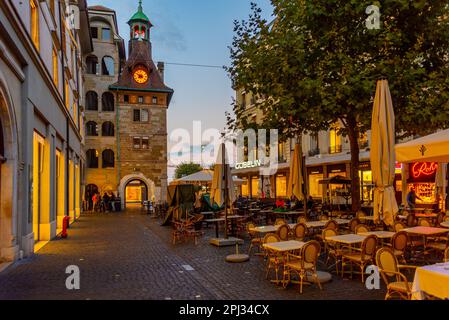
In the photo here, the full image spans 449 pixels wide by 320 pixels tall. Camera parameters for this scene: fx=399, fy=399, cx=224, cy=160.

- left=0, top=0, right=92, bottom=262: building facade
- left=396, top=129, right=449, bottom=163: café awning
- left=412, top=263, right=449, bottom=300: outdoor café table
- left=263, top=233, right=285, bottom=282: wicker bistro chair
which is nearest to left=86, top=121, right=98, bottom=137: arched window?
left=0, top=0, right=92, bottom=262: building facade

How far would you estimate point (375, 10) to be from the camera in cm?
1205

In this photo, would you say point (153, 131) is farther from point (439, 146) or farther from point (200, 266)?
point (439, 146)

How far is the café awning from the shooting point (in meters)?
7.20

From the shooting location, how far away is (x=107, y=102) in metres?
39.2

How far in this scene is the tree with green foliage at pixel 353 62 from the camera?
485 inches

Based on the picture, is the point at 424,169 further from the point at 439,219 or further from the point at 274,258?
the point at 274,258

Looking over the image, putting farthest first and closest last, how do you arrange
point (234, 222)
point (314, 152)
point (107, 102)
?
point (107, 102) < point (314, 152) < point (234, 222)

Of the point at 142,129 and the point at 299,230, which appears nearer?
the point at 299,230

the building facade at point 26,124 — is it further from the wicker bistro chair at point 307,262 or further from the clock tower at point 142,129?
the clock tower at point 142,129

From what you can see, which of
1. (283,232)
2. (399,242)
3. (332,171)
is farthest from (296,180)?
(332,171)

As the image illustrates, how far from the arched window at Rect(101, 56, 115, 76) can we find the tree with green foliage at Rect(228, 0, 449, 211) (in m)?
28.7

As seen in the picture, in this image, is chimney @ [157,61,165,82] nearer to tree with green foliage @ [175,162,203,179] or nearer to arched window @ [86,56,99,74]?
arched window @ [86,56,99,74]

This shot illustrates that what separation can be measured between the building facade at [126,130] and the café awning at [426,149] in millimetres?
31883

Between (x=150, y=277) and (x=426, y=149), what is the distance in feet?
20.3
